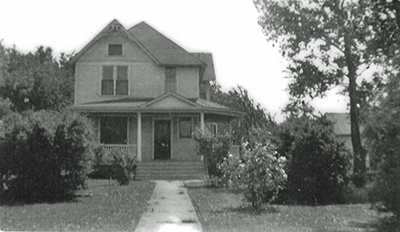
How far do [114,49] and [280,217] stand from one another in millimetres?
19508

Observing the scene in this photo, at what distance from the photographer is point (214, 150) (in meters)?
20.3

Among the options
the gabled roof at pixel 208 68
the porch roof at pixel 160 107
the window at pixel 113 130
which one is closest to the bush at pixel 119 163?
the porch roof at pixel 160 107

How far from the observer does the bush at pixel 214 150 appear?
20.3 meters

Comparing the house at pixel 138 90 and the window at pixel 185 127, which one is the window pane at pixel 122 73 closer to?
the house at pixel 138 90

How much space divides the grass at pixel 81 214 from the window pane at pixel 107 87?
13746mm

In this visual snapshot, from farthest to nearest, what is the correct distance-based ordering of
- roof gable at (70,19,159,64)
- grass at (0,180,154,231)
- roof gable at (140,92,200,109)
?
roof gable at (70,19,159,64)
roof gable at (140,92,200,109)
grass at (0,180,154,231)

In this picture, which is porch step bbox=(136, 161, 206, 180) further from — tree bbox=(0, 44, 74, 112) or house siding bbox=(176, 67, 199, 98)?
tree bbox=(0, 44, 74, 112)

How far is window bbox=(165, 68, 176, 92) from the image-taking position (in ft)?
95.7

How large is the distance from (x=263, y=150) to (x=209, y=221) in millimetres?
3274

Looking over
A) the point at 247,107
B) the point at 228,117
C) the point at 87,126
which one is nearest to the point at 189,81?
the point at 228,117

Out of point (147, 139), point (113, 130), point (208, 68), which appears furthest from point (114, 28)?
point (208, 68)

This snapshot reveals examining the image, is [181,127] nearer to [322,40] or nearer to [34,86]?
[322,40]

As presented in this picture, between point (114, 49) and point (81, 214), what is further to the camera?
point (114, 49)

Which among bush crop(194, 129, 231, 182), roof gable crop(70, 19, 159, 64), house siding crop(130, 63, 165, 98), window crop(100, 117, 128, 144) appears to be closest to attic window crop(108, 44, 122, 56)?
roof gable crop(70, 19, 159, 64)
